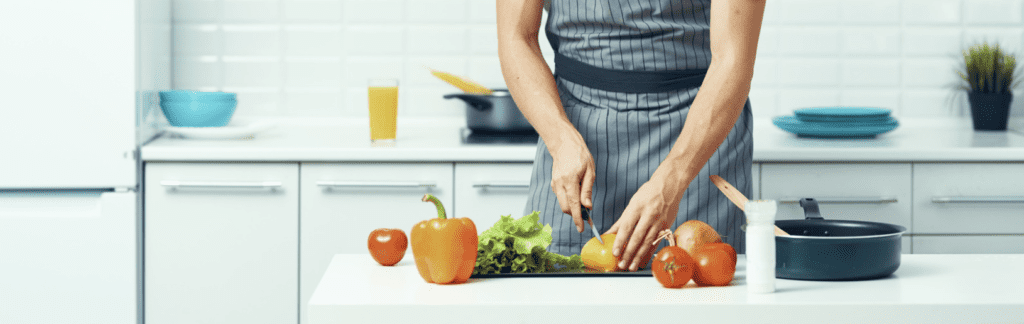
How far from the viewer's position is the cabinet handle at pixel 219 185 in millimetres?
2141

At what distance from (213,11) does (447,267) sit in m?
1.90

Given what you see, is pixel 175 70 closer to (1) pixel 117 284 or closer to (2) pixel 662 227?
(1) pixel 117 284

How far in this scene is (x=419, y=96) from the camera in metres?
2.76

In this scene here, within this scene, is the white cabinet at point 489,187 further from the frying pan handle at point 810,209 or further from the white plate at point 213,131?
the frying pan handle at point 810,209

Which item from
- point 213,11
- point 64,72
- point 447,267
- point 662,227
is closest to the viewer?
point 447,267

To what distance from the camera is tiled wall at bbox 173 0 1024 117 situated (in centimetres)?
271

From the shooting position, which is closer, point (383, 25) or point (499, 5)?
point (499, 5)

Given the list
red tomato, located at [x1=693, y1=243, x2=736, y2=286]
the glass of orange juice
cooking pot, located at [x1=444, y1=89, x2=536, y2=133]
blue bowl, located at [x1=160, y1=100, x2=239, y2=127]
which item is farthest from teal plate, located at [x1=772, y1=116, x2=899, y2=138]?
blue bowl, located at [x1=160, y1=100, x2=239, y2=127]

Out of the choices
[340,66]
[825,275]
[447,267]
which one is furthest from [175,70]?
[825,275]

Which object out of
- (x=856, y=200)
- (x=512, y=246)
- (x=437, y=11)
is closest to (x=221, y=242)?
(x=437, y=11)

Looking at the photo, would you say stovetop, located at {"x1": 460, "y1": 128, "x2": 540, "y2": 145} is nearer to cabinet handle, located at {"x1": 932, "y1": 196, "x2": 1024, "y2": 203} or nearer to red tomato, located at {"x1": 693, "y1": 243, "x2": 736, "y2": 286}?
cabinet handle, located at {"x1": 932, "y1": 196, "x2": 1024, "y2": 203}

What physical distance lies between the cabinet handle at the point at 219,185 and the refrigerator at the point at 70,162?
0.29 ft

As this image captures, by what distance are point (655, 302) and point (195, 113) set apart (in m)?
1.71

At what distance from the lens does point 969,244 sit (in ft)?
7.34
